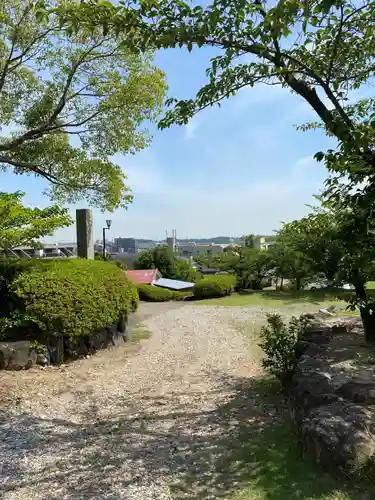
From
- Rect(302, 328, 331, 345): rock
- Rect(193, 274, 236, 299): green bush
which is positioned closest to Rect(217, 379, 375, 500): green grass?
Rect(302, 328, 331, 345): rock

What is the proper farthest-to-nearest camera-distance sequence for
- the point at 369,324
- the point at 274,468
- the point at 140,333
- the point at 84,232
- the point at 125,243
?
the point at 125,243, the point at 84,232, the point at 140,333, the point at 369,324, the point at 274,468

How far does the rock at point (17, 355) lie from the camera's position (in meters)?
5.41

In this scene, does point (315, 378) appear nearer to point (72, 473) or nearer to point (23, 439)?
point (72, 473)

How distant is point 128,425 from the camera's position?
394 centimetres

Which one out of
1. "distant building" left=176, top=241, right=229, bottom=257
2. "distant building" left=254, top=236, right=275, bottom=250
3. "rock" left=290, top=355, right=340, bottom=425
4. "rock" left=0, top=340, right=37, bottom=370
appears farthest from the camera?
"distant building" left=176, top=241, right=229, bottom=257

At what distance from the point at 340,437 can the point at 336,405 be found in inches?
17.0

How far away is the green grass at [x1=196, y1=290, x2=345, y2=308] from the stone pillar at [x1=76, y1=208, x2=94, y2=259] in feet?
16.6

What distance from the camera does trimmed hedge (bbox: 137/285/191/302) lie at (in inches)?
576

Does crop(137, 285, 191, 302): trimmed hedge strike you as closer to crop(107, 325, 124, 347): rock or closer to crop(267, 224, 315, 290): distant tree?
crop(267, 224, 315, 290): distant tree

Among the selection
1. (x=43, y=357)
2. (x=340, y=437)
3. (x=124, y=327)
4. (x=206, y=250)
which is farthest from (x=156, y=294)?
(x=340, y=437)

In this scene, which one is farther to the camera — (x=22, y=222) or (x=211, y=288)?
(x=211, y=288)

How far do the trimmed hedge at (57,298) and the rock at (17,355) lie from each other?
0.33 meters

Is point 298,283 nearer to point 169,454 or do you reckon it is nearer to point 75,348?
point 75,348

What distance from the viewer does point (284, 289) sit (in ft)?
52.7
